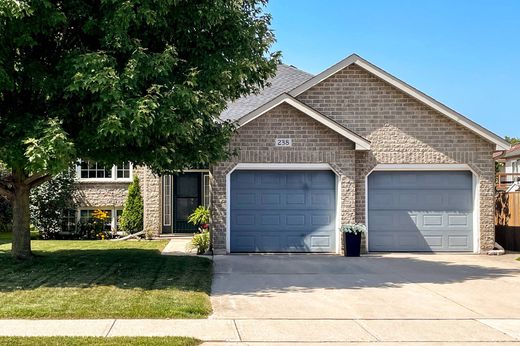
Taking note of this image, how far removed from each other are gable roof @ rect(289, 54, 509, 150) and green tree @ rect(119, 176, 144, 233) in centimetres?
806

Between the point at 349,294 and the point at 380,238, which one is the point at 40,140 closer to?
the point at 349,294

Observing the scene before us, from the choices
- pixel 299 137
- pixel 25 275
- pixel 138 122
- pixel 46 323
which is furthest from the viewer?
pixel 299 137

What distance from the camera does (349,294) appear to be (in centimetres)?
1049

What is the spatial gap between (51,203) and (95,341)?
16054mm

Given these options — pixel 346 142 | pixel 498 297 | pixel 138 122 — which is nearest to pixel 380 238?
pixel 346 142

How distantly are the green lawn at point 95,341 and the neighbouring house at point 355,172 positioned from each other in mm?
9781

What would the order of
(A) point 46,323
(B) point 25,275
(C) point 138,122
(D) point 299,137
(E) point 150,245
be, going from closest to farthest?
1. (A) point 46,323
2. (C) point 138,122
3. (B) point 25,275
4. (D) point 299,137
5. (E) point 150,245

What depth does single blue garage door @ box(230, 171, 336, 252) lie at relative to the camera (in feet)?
55.9

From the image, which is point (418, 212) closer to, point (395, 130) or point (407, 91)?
point (395, 130)

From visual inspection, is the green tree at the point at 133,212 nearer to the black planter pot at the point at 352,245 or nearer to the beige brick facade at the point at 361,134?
the beige brick facade at the point at 361,134

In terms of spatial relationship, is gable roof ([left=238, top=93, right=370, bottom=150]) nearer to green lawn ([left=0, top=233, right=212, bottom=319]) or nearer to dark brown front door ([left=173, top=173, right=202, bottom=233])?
green lawn ([left=0, top=233, right=212, bottom=319])

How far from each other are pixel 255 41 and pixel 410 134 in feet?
23.8

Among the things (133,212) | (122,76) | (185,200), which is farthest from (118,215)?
(122,76)

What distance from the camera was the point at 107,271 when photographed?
12320 mm
